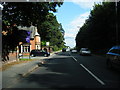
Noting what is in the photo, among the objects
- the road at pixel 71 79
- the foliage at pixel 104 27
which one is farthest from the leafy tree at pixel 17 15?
the foliage at pixel 104 27

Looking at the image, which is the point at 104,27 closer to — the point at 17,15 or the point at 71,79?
the point at 17,15

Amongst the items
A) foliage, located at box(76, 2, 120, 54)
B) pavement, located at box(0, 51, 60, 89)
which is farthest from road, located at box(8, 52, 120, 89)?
foliage, located at box(76, 2, 120, 54)

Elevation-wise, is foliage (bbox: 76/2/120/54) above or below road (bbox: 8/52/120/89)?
above

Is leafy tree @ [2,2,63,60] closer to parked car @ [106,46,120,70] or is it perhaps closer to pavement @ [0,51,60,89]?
pavement @ [0,51,60,89]

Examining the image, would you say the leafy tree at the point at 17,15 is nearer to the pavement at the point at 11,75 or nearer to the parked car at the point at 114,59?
the pavement at the point at 11,75

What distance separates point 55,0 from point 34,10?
1.84 metres

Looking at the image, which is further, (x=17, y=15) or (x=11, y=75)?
(x=17, y=15)

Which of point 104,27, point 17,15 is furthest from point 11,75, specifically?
point 104,27

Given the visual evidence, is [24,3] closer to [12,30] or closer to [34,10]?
[34,10]

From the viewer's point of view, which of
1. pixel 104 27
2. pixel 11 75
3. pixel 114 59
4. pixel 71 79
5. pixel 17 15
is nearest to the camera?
pixel 71 79

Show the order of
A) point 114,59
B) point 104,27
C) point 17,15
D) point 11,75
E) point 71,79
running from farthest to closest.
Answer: point 104,27, point 17,15, point 114,59, point 11,75, point 71,79

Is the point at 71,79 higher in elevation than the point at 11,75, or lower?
lower

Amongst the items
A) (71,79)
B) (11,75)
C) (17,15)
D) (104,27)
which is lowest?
(71,79)

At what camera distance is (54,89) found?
791 centimetres
